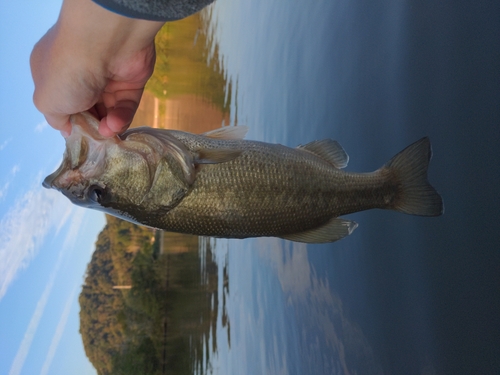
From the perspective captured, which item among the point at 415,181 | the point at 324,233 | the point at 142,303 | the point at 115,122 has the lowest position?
the point at 324,233

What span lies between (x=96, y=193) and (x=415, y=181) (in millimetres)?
1972

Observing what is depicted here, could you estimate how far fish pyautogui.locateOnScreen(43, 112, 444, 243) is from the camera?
216cm

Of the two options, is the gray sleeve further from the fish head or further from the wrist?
the fish head

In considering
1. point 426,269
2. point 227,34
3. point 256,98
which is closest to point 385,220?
point 426,269

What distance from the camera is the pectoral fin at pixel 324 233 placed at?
2467 millimetres

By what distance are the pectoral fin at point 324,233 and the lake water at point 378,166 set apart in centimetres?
119

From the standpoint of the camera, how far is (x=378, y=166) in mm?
4598

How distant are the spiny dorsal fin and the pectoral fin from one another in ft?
A: 2.02

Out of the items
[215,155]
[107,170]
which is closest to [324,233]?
[215,155]

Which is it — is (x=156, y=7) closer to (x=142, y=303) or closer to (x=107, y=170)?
(x=107, y=170)

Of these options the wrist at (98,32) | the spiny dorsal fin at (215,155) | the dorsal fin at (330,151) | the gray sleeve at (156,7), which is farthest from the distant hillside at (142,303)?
the gray sleeve at (156,7)

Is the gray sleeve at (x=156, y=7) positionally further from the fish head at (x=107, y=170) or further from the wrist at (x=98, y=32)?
the fish head at (x=107, y=170)

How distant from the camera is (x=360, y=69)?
486 centimetres

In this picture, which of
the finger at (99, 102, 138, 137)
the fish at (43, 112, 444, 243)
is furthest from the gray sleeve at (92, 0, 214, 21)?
the fish at (43, 112, 444, 243)
